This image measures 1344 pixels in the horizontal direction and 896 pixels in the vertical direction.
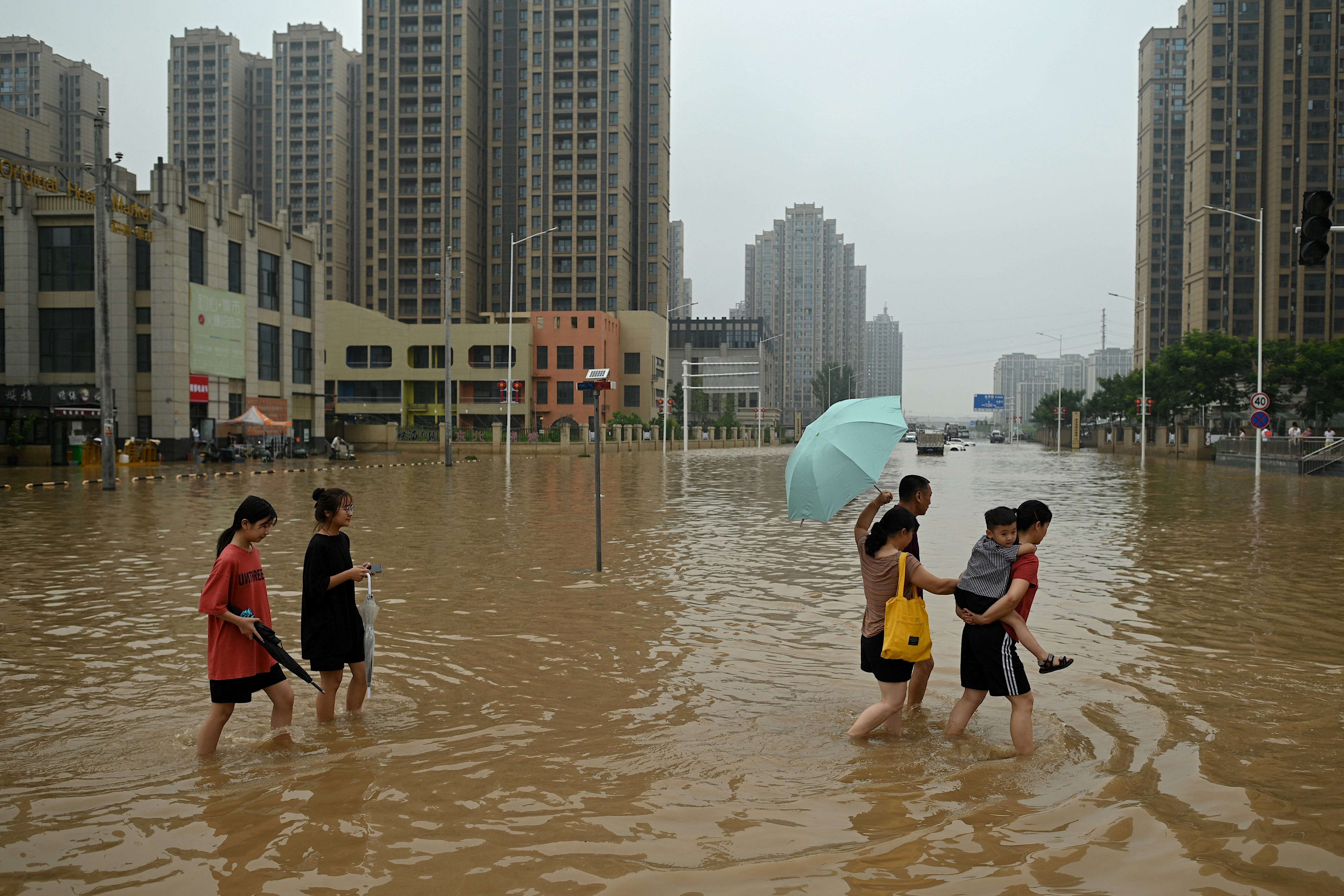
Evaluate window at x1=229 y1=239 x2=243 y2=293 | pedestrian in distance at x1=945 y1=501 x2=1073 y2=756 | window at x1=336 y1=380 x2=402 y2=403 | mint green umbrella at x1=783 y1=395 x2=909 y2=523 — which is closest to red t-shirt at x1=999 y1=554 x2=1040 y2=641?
pedestrian in distance at x1=945 y1=501 x2=1073 y2=756

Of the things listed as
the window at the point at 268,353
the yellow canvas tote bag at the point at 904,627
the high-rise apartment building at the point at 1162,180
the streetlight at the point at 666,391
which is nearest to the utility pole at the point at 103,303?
the window at the point at 268,353

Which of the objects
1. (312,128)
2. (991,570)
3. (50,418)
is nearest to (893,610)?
(991,570)

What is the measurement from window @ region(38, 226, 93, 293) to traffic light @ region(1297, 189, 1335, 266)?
150 feet

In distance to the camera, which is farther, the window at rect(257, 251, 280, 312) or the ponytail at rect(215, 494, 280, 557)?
the window at rect(257, 251, 280, 312)

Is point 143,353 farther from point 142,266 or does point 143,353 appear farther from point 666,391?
point 666,391

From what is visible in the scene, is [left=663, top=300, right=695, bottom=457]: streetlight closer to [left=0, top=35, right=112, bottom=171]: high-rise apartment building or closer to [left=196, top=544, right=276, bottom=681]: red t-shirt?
[left=196, top=544, right=276, bottom=681]: red t-shirt

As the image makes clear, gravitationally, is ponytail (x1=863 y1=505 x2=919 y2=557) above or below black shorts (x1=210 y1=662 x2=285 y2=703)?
above

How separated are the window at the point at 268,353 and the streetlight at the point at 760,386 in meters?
50.2

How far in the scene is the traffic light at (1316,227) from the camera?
14539 mm

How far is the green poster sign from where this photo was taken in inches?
1809

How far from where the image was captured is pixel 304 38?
15850 centimetres

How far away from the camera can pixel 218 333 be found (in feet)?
156

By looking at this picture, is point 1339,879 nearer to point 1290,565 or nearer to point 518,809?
point 518,809

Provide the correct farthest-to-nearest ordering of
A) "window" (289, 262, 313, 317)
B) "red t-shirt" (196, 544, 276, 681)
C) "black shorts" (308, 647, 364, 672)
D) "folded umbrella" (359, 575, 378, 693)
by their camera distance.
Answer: "window" (289, 262, 313, 317)
"folded umbrella" (359, 575, 378, 693)
"black shorts" (308, 647, 364, 672)
"red t-shirt" (196, 544, 276, 681)
